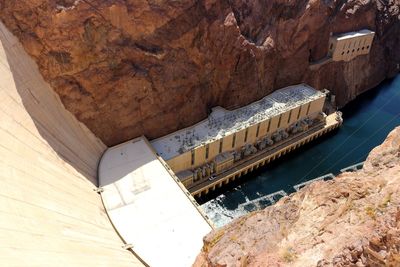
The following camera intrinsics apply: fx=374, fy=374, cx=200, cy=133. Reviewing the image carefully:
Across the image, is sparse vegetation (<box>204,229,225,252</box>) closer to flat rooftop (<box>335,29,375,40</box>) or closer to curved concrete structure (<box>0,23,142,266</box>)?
curved concrete structure (<box>0,23,142,266</box>)

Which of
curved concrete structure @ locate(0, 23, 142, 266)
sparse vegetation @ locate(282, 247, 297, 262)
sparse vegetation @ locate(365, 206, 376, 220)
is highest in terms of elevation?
curved concrete structure @ locate(0, 23, 142, 266)

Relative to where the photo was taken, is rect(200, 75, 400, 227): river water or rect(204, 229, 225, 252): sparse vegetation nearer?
rect(204, 229, 225, 252): sparse vegetation

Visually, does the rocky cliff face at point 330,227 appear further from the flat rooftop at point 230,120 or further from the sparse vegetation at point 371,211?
the flat rooftop at point 230,120

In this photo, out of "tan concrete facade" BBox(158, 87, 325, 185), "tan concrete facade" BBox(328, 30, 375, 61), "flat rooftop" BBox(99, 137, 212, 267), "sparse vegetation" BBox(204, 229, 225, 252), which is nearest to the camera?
"sparse vegetation" BBox(204, 229, 225, 252)

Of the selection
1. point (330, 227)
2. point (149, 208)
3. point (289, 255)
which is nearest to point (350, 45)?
point (149, 208)

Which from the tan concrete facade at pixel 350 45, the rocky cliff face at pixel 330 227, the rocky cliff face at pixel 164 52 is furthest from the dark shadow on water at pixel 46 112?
the tan concrete facade at pixel 350 45

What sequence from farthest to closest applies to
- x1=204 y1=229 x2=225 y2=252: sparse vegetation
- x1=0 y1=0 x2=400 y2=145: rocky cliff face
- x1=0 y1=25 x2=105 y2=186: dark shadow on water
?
x1=0 y1=0 x2=400 y2=145: rocky cliff face
x1=0 y1=25 x2=105 y2=186: dark shadow on water
x1=204 y1=229 x2=225 y2=252: sparse vegetation

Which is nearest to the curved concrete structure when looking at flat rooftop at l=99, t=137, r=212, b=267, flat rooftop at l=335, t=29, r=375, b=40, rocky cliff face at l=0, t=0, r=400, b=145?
flat rooftop at l=99, t=137, r=212, b=267
